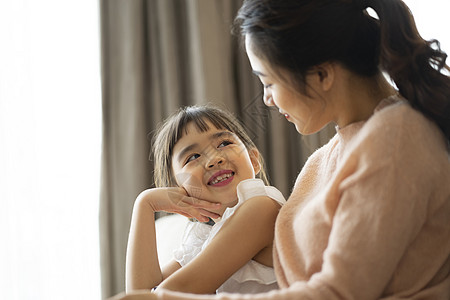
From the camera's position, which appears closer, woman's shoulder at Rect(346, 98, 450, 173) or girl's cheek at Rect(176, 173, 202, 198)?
woman's shoulder at Rect(346, 98, 450, 173)

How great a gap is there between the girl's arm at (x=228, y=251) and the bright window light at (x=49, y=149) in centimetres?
148

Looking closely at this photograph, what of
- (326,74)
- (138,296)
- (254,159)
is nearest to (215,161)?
(254,159)

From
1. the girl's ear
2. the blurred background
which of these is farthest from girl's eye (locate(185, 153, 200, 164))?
the blurred background

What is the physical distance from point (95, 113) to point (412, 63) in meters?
1.92

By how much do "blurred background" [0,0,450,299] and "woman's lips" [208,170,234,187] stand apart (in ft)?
3.22

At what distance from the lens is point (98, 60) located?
8.86 feet

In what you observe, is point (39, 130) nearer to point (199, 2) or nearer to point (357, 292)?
point (199, 2)

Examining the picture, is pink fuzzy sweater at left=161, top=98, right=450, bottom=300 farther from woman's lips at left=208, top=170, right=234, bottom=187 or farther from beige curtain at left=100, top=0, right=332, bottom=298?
beige curtain at left=100, top=0, right=332, bottom=298

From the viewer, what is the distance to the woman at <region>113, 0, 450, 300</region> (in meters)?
0.94

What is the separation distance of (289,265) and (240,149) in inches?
Result: 21.1

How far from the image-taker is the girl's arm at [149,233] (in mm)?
1453

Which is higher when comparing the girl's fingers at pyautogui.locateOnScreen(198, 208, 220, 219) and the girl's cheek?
the girl's cheek

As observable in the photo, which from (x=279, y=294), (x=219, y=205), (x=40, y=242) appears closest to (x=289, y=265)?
(x=279, y=294)

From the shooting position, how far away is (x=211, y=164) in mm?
1502
